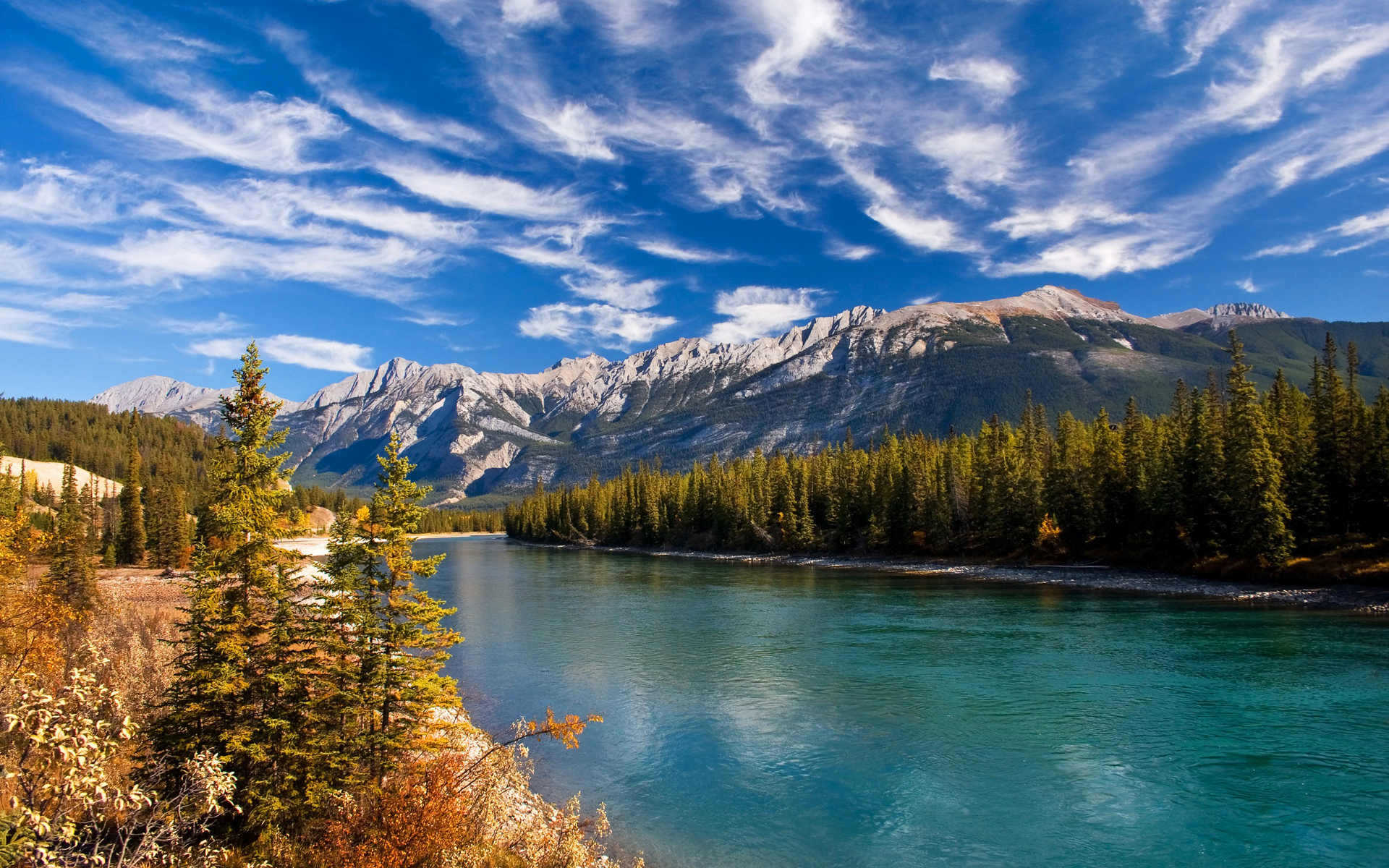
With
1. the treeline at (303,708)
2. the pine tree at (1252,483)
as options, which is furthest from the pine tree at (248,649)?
the pine tree at (1252,483)

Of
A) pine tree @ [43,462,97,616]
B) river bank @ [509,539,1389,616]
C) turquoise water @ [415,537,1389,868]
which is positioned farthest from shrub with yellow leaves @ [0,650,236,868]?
river bank @ [509,539,1389,616]

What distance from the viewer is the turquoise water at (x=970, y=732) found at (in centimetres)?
1822

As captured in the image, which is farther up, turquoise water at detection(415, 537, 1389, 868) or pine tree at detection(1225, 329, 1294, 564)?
pine tree at detection(1225, 329, 1294, 564)

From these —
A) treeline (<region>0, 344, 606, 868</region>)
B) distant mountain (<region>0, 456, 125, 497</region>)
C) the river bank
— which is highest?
distant mountain (<region>0, 456, 125, 497</region>)

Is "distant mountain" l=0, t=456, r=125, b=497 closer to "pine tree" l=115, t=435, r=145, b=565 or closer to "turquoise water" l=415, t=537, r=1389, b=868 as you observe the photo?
"pine tree" l=115, t=435, r=145, b=565

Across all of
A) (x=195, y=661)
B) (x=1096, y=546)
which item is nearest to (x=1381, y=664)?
(x=195, y=661)

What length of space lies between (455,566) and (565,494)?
243 ft

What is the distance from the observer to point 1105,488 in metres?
81.6

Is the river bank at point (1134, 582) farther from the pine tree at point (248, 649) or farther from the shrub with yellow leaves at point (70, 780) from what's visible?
the shrub with yellow leaves at point (70, 780)

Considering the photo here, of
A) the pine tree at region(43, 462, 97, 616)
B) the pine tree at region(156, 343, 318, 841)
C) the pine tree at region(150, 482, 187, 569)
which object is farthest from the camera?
the pine tree at region(150, 482, 187, 569)

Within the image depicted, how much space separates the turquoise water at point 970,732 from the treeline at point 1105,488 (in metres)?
20.4

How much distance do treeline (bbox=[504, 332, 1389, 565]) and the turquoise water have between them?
66.9ft

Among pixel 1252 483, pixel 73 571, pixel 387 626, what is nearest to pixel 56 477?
pixel 73 571

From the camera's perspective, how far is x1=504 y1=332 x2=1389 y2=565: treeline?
61.6 meters
